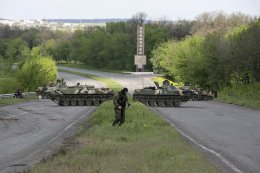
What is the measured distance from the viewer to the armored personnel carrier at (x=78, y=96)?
150 feet

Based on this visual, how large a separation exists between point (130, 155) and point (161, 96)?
31.8m

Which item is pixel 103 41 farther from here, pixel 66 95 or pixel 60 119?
pixel 60 119

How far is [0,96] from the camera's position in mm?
55156

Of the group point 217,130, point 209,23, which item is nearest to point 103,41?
point 209,23

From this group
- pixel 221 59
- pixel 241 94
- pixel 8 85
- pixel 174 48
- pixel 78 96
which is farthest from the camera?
pixel 174 48

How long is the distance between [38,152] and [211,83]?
50.7 metres

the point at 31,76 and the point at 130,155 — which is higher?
the point at 31,76

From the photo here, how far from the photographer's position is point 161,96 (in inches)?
1774

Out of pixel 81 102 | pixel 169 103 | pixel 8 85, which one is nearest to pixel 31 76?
pixel 8 85

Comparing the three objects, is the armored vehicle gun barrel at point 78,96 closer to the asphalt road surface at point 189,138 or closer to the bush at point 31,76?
the asphalt road surface at point 189,138

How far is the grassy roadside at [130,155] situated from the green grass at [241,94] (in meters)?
28.6

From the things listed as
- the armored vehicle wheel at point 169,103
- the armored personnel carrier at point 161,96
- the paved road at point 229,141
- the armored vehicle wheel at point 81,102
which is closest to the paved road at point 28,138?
the paved road at point 229,141

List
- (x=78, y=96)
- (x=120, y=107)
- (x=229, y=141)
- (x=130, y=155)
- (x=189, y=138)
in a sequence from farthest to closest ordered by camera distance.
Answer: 1. (x=78, y=96)
2. (x=120, y=107)
3. (x=189, y=138)
4. (x=229, y=141)
5. (x=130, y=155)

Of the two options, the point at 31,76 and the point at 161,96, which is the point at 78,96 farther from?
the point at 31,76
